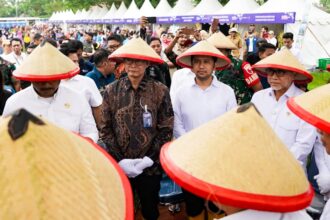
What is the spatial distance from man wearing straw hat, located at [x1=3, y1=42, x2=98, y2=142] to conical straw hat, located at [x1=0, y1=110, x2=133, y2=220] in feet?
5.94

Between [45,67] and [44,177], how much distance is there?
1969 millimetres

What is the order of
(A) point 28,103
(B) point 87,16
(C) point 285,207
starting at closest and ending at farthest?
(C) point 285,207
(A) point 28,103
(B) point 87,16

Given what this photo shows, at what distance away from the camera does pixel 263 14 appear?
13.0 m

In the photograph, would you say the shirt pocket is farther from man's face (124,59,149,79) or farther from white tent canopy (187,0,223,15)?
white tent canopy (187,0,223,15)

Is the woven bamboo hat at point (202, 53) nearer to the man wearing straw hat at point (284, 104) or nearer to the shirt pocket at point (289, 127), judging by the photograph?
the man wearing straw hat at point (284, 104)

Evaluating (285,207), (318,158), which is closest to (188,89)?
(318,158)

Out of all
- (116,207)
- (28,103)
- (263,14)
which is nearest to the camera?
(116,207)

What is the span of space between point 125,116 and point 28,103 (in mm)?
669

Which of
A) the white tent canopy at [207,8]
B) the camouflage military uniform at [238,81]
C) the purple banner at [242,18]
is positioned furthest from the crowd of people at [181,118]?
the white tent canopy at [207,8]

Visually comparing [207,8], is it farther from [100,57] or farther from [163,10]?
[100,57]

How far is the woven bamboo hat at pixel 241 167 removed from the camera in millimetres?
1232

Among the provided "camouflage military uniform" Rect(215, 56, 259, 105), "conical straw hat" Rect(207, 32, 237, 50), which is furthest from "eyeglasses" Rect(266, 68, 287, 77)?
"conical straw hat" Rect(207, 32, 237, 50)

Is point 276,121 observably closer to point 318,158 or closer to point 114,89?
point 318,158

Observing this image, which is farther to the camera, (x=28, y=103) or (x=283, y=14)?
(x=283, y=14)
